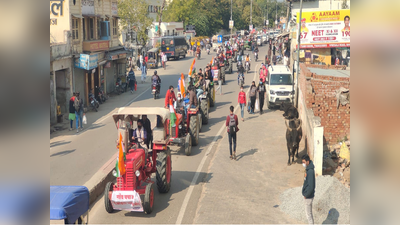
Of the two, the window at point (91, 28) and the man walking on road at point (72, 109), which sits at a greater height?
the window at point (91, 28)

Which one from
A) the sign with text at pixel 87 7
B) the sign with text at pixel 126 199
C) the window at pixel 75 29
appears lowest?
the sign with text at pixel 126 199

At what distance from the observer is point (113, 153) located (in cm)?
1593

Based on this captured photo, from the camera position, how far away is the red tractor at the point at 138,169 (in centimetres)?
958

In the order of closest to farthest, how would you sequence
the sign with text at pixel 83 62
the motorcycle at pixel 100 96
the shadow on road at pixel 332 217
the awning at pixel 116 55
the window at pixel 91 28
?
the shadow on road at pixel 332 217
the sign with text at pixel 83 62
the motorcycle at pixel 100 96
the window at pixel 91 28
the awning at pixel 116 55

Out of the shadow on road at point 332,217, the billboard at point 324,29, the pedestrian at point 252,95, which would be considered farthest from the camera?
the billboard at point 324,29

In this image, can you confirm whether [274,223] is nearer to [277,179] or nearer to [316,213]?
[316,213]

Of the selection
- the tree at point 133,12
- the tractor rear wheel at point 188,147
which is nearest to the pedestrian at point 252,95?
the tractor rear wheel at point 188,147

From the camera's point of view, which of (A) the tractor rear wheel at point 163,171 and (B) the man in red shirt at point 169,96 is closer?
(A) the tractor rear wheel at point 163,171

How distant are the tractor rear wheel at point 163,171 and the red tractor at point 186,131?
3535 millimetres

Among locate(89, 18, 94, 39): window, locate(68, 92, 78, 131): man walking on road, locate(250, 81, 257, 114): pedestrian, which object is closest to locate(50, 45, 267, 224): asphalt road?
locate(68, 92, 78, 131): man walking on road

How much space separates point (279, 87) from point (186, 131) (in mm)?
9032

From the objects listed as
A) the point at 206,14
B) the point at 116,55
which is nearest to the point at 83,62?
the point at 116,55

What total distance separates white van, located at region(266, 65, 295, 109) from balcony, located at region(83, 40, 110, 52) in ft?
37.0

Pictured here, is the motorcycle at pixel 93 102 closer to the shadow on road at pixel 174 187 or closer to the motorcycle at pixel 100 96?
the motorcycle at pixel 100 96
